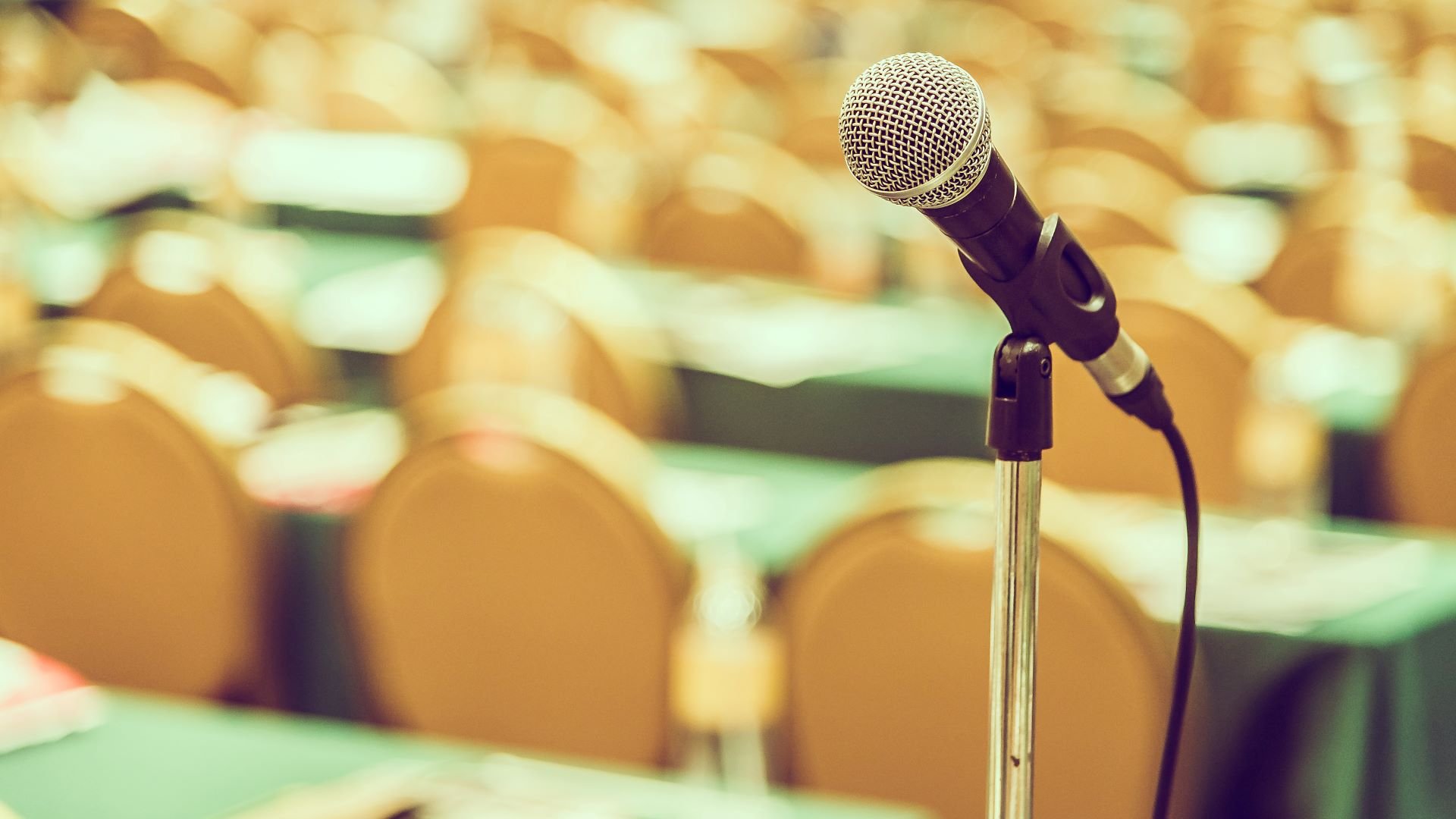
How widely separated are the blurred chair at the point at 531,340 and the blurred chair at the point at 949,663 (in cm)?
150

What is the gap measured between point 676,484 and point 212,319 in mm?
1221

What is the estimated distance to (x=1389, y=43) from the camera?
1105cm

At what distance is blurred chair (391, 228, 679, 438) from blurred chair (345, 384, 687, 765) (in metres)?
1.08

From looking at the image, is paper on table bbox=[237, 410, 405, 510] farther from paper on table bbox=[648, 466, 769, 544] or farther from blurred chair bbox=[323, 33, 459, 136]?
blurred chair bbox=[323, 33, 459, 136]

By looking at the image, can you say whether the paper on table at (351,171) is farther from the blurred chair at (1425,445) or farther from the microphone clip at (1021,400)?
the microphone clip at (1021,400)

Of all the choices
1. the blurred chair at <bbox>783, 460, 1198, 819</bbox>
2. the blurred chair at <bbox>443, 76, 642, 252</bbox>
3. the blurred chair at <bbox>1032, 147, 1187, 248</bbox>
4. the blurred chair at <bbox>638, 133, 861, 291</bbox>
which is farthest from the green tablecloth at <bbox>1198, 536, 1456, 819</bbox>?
the blurred chair at <bbox>443, 76, 642, 252</bbox>

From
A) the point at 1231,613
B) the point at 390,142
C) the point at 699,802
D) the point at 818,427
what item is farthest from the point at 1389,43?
the point at 699,802

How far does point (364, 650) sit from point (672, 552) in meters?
0.52

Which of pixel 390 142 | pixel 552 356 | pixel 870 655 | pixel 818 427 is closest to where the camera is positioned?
pixel 870 655

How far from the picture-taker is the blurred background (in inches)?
80.4

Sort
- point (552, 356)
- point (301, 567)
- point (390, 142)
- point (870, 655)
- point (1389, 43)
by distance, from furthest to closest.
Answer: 1. point (1389, 43)
2. point (390, 142)
3. point (552, 356)
4. point (301, 567)
5. point (870, 655)

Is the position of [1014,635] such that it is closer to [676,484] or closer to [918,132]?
[918,132]

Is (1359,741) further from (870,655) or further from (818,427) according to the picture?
(818,427)

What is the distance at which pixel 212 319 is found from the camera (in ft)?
12.1
